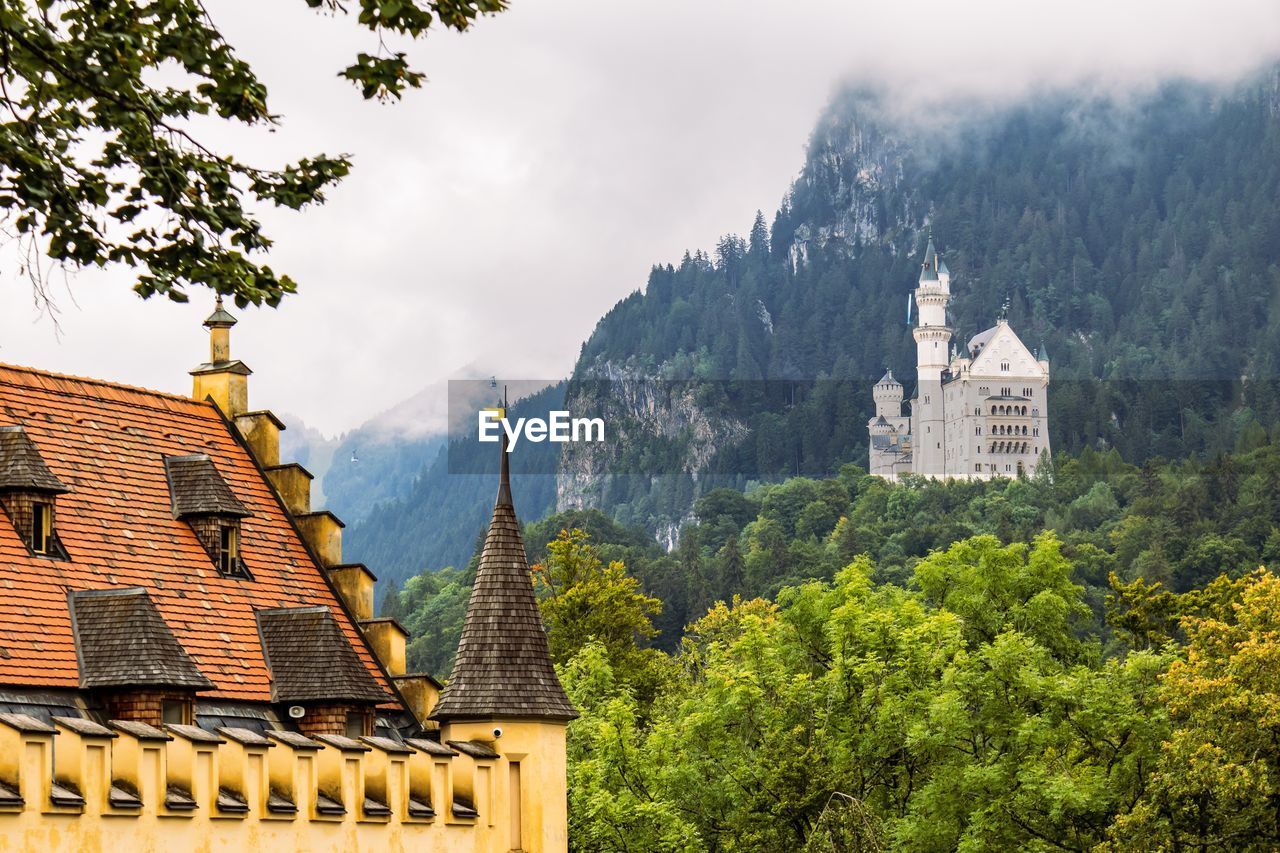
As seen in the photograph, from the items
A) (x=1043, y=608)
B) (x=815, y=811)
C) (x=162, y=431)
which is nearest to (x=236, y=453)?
(x=162, y=431)

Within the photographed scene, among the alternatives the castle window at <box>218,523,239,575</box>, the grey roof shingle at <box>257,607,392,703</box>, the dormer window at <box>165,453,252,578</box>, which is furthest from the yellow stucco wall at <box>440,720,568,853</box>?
the dormer window at <box>165,453,252,578</box>

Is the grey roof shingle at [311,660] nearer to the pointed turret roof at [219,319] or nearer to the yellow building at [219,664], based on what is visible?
the yellow building at [219,664]

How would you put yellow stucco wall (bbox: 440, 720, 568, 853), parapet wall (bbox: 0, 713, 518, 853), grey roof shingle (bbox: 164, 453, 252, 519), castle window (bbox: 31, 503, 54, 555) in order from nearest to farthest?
parapet wall (bbox: 0, 713, 518, 853) < castle window (bbox: 31, 503, 54, 555) < grey roof shingle (bbox: 164, 453, 252, 519) < yellow stucco wall (bbox: 440, 720, 568, 853)

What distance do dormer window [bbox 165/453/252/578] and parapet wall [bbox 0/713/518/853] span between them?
11.2 ft

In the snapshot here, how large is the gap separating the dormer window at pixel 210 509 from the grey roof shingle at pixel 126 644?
9.71 feet

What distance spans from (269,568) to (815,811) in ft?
64.4

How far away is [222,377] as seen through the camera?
117ft

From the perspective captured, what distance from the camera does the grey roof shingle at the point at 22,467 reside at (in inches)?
A: 1146

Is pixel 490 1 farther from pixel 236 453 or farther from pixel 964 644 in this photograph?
pixel 964 644

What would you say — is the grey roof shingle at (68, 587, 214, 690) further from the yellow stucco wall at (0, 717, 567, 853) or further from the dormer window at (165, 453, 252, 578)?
the dormer window at (165, 453, 252, 578)

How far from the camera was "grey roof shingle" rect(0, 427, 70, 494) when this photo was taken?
29109 millimetres

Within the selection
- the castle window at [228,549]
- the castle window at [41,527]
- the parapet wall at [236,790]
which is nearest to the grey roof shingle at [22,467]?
the castle window at [41,527]

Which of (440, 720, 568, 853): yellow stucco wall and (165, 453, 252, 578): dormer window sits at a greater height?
(165, 453, 252, 578): dormer window

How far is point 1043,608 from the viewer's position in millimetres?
64125
